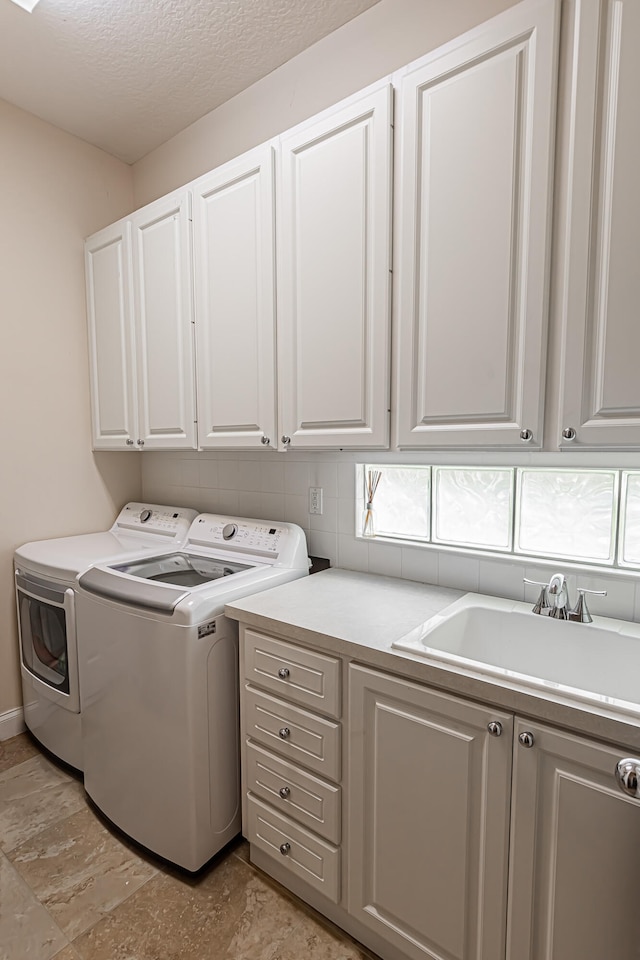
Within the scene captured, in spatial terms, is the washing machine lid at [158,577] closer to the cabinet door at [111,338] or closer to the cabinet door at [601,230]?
the cabinet door at [111,338]

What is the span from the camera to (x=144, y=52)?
194 centimetres

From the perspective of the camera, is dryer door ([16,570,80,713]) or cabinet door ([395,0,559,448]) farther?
dryer door ([16,570,80,713])

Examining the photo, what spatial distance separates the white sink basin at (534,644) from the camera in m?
1.26

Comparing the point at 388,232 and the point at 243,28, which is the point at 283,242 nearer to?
the point at 388,232

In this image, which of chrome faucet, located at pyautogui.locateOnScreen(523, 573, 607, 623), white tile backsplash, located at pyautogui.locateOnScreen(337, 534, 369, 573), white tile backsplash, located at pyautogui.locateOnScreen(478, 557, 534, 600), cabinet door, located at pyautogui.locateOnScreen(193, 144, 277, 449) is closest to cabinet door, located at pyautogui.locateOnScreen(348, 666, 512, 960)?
chrome faucet, located at pyautogui.locateOnScreen(523, 573, 607, 623)

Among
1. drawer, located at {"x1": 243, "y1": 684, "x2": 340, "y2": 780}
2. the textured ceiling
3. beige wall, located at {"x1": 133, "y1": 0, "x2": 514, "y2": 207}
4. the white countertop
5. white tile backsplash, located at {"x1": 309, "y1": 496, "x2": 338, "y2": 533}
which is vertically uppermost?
the textured ceiling

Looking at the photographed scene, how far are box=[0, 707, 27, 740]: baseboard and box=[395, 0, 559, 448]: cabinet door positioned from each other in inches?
91.9

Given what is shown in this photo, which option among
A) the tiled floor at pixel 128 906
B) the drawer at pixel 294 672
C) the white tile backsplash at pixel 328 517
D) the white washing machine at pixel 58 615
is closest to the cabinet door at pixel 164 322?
the white washing machine at pixel 58 615

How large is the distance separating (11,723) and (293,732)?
5.76ft

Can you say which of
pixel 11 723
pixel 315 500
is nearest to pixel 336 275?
pixel 315 500

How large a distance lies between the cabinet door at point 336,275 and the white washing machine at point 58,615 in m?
1.04

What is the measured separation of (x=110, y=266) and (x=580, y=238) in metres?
2.11

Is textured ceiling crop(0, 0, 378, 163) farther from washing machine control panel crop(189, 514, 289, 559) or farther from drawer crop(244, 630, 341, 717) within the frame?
drawer crop(244, 630, 341, 717)

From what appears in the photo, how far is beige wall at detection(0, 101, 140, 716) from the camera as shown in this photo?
2311 mm
